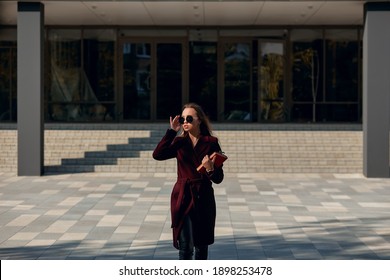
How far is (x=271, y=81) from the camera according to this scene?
25.5 m

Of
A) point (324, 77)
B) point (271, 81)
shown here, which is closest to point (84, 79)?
point (271, 81)

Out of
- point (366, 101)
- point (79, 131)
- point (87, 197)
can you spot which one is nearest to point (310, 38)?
point (366, 101)

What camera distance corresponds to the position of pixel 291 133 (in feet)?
70.0

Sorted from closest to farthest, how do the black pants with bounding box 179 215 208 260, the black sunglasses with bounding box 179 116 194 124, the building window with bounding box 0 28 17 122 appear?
the black sunglasses with bounding box 179 116 194 124 → the black pants with bounding box 179 215 208 260 → the building window with bounding box 0 28 17 122

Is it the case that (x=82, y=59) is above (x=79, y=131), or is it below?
above

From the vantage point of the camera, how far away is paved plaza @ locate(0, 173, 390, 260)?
29.5 feet

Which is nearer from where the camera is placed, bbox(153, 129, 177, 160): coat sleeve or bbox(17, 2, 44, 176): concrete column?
bbox(153, 129, 177, 160): coat sleeve

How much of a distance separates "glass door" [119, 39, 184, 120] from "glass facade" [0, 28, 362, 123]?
37 mm

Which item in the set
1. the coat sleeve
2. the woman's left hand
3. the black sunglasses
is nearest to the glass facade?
the coat sleeve

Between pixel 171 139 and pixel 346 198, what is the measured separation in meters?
8.66

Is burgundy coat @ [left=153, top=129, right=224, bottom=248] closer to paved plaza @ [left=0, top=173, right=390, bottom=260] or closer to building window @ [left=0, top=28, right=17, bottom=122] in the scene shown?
paved plaza @ [left=0, top=173, right=390, bottom=260]

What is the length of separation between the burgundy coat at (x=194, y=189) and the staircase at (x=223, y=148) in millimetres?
12270

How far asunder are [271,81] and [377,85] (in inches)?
310
